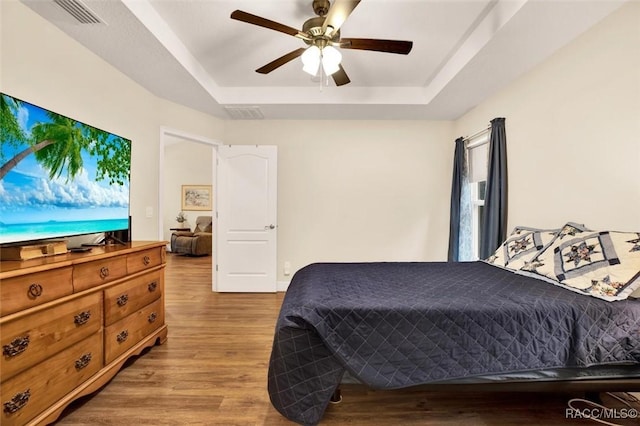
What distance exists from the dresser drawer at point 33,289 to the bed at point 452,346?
3.90 feet

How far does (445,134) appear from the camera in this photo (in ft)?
14.0

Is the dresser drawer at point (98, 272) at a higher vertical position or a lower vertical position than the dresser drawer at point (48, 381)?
higher

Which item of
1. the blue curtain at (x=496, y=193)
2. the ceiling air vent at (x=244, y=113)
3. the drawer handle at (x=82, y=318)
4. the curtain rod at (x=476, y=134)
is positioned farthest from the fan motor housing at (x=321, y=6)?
the drawer handle at (x=82, y=318)

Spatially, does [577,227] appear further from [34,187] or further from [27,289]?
[34,187]

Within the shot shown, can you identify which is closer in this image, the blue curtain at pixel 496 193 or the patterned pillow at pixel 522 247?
the patterned pillow at pixel 522 247

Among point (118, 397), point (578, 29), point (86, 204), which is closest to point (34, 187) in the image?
point (86, 204)

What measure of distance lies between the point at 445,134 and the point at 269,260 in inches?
122

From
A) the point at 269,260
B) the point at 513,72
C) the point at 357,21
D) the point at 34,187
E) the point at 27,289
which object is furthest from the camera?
the point at 269,260

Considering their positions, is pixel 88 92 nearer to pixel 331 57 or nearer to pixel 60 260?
pixel 60 260

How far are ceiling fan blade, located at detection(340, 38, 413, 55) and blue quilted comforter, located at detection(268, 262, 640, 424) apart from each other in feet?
5.47

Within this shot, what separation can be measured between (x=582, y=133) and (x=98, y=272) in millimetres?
3501

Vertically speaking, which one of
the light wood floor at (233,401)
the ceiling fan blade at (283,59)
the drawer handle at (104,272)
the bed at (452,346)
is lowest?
the light wood floor at (233,401)

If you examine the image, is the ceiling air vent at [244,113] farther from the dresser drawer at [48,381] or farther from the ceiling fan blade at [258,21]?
the dresser drawer at [48,381]

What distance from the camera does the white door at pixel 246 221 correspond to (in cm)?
416
